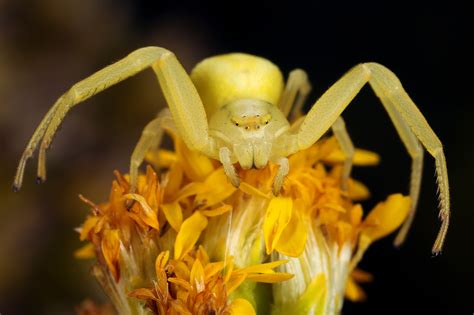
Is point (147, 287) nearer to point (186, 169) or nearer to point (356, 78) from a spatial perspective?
point (186, 169)

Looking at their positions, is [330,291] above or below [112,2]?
below

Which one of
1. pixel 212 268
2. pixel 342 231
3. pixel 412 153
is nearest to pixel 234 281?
pixel 212 268

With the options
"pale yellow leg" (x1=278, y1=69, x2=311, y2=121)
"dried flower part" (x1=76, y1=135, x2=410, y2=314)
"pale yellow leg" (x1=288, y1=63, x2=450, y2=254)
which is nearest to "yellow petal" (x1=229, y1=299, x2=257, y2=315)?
"dried flower part" (x1=76, y1=135, x2=410, y2=314)

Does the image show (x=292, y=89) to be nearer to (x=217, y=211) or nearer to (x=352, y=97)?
(x=352, y=97)

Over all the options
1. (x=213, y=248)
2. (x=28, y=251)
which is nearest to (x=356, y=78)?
(x=213, y=248)

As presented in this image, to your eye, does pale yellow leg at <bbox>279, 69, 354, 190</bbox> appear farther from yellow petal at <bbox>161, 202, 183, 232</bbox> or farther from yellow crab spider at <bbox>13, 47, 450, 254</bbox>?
yellow petal at <bbox>161, 202, 183, 232</bbox>

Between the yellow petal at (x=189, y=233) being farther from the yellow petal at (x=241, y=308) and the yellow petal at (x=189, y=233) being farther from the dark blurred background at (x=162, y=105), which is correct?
the dark blurred background at (x=162, y=105)
